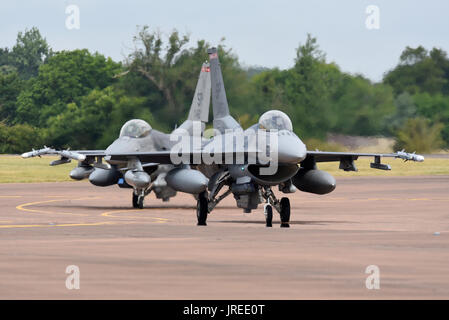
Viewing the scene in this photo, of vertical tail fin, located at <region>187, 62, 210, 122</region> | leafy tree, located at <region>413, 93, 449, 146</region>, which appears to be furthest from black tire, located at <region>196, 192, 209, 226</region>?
leafy tree, located at <region>413, 93, 449, 146</region>

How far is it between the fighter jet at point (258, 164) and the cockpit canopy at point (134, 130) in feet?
13.8

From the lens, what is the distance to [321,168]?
62.2 meters

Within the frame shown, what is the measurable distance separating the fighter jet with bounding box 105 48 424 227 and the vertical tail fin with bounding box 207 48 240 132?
0.97m

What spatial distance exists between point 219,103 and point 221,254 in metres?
15.1

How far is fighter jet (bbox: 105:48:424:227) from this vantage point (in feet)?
76.7

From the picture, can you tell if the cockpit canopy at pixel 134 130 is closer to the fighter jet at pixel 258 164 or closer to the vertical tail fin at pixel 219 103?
the vertical tail fin at pixel 219 103

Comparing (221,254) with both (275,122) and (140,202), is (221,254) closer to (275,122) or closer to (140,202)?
(275,122)

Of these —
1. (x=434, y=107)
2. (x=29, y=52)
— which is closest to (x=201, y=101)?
(x=434, y=107)

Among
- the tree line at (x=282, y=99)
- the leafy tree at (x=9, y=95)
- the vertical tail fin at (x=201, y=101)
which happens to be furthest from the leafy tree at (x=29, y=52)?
the vertical tail fin at (x=201, y=101)

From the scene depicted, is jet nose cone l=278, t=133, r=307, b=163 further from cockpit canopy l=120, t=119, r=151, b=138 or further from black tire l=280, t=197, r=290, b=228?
cockpit canopy l=120, t=119, r=151, b=138

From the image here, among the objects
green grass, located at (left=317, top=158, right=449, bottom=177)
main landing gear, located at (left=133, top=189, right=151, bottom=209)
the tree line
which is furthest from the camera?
green grass, located at (left=317, top=158, right=449, bottom=177)
